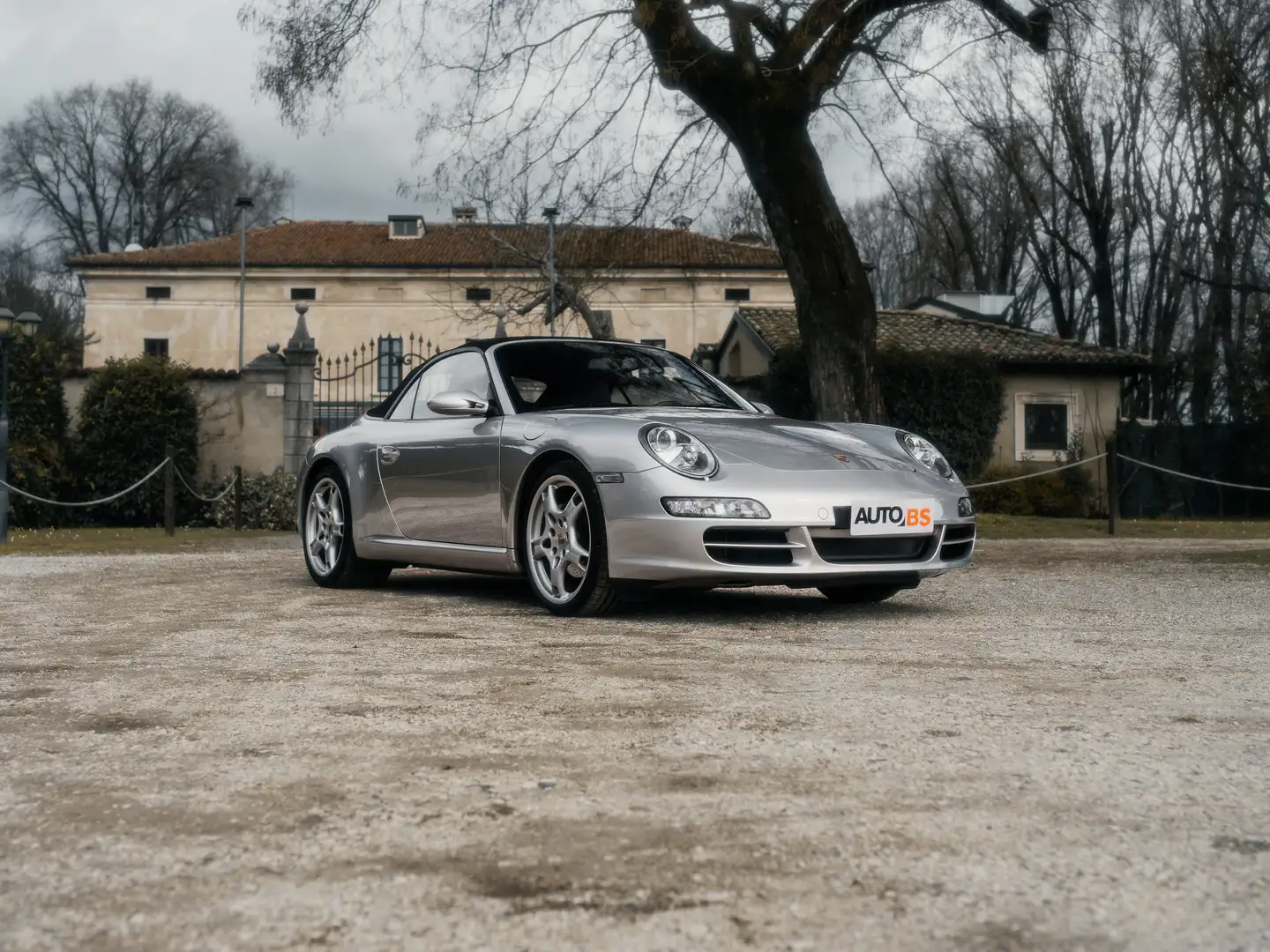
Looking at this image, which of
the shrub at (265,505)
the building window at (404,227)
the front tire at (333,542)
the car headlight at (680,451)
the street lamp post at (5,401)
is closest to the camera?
the car headlight at (680,451)

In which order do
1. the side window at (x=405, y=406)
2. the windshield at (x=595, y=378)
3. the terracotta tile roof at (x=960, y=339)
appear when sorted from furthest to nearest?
the terracotta tile roof at (x=960, y=339), the side window at (x=405, y=406), the windshield at (x=595, y=378)

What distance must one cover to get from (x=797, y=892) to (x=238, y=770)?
5.01ft

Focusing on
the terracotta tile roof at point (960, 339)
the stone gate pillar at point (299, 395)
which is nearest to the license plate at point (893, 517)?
the stone gate pillar at point (299, 395)

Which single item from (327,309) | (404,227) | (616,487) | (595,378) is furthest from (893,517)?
(404,227)

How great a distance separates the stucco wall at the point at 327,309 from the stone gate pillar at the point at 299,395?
29.0 metres

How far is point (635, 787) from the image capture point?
3230 mm

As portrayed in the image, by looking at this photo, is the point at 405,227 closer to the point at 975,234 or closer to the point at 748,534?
the point at 975,234

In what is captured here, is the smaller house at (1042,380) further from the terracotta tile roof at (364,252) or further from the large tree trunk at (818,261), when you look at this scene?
the large tree trunk at (818,261)

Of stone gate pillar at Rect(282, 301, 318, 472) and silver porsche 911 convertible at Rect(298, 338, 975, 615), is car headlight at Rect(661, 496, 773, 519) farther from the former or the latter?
stone gate pillar at Rect(282, 301, 318, 472)

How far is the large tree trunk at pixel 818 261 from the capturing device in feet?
50.5

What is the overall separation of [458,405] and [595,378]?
808 mm

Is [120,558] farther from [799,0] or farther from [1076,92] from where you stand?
[1076,92]

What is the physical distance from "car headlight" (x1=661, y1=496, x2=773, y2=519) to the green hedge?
25352mm

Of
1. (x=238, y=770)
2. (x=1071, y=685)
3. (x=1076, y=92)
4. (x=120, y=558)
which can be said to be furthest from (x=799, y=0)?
(x=1076, y=92)
